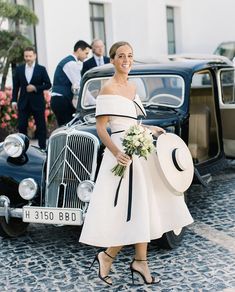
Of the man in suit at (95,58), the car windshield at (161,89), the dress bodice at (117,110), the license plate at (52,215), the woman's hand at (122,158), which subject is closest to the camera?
the woman's hand at (122,158)

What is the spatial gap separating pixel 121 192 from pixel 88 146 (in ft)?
3.35

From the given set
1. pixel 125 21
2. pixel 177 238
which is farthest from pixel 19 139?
pixel 125 21

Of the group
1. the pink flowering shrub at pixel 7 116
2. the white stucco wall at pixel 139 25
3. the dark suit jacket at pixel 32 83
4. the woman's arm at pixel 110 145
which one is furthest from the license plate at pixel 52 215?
the pink flowering shrub at pixel 7 116

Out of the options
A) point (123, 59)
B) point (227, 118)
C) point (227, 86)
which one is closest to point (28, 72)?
point (227, 86)

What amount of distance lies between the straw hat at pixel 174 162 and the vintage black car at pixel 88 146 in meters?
0.67

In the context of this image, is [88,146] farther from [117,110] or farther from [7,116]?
[7,116]

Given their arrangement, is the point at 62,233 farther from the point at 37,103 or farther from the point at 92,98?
the point at 37,103

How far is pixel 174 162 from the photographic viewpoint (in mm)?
3928

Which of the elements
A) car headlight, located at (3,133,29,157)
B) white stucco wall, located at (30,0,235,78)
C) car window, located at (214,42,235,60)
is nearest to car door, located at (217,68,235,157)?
white stucco wall, located at (30,0,235,78)

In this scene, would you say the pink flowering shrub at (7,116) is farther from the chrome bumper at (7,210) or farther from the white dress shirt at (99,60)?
the chrome bumper at (7,210)

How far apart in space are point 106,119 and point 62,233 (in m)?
1.82

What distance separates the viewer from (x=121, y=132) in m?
3.72

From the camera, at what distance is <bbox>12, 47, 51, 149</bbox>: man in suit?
26.1ft

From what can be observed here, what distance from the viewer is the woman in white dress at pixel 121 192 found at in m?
3.62
